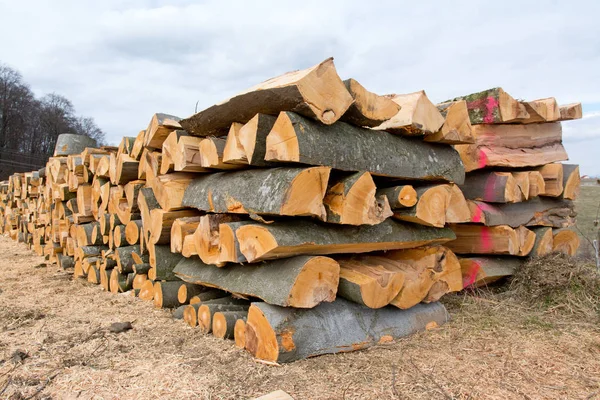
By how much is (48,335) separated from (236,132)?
2052 millimetres

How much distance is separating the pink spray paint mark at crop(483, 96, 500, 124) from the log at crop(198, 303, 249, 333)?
2.85 meters

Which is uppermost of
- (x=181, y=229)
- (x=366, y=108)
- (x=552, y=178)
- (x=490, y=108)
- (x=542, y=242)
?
(x=490, y=108)

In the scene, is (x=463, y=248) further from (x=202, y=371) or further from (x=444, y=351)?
(x=202, y=371)

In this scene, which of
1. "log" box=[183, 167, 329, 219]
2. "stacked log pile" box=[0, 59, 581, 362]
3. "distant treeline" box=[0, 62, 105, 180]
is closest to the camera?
"log" box=[183, 167, 329, 219]

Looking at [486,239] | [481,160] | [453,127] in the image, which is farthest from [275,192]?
[486,239]

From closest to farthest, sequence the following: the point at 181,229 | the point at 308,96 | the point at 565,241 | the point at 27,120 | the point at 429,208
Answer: the point at 308,96 < the point at 429,208 < the point at 181,229 < the point at 565,241 < the point at 27,120

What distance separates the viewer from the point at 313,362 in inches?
102

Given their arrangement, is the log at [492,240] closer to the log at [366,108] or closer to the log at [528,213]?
the log at [528,213]

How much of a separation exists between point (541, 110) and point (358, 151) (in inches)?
96.8

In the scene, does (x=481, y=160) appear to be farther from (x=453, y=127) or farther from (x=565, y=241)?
(x=565, y=241)

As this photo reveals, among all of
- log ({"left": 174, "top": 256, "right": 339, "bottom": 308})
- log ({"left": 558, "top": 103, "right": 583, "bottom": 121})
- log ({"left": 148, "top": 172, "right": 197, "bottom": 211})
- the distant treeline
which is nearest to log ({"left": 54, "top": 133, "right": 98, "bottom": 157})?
log ({"left": 148, "top": 172, "right": 197, "bottom": 211})

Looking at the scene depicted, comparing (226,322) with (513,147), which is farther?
(513,147)

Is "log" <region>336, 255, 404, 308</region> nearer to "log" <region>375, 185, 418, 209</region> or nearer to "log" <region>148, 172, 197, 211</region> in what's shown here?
"log" <region>375, 185, 418, 209</region>

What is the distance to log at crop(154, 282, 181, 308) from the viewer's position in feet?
12.8
